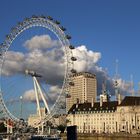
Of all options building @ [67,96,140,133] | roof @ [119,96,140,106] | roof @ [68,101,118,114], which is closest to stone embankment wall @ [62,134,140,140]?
building @ [67,96,140,133]

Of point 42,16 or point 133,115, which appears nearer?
point 42,16

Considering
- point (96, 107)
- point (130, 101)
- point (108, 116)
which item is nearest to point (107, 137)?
point (130, 101)

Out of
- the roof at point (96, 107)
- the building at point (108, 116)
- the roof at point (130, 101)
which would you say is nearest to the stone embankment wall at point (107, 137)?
the building at point (108, 116)

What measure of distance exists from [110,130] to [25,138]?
6069 cm

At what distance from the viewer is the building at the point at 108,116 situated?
117 m

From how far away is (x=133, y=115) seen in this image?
117312mm

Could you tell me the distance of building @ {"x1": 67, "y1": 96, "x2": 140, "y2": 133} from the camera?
385 feet

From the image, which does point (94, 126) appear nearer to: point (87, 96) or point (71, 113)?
point (71, 113)

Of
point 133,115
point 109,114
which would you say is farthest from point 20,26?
point 109,114

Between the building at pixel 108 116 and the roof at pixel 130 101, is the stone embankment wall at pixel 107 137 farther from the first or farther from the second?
the roof at pixel 130 101

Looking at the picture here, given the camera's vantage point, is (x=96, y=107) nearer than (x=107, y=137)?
No

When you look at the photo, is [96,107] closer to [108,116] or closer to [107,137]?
[108,116]

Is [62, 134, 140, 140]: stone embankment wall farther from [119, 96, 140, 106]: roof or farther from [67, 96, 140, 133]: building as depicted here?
[119, 96, 140, 106]: roof

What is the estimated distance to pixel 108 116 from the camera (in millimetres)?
130875
